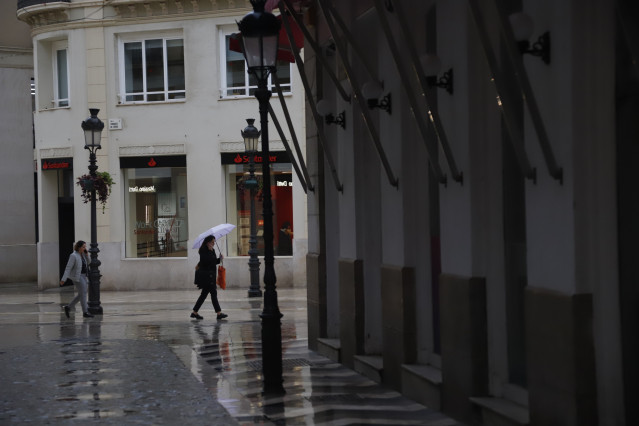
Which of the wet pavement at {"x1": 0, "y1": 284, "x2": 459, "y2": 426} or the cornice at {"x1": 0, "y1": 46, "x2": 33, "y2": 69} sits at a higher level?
the cornice at {"x1": 0, "y1": 46, "x2": 33, "y2": 69}

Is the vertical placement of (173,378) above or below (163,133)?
below

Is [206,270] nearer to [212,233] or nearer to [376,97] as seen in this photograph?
[212,233]

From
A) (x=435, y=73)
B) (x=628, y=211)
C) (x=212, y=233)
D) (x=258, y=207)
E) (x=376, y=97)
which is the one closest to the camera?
(x=628, y=211)

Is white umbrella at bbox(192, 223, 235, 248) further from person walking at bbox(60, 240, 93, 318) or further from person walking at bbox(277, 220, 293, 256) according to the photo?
person walking at bbox(277, 220, 293, 256)

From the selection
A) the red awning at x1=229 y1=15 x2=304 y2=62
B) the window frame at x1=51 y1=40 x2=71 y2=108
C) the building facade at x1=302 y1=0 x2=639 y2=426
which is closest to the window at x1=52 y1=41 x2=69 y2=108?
the window frame at x1=51 y1=40 x2=71 y2=108

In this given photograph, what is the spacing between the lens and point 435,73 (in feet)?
34.1

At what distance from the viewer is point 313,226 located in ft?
53.8

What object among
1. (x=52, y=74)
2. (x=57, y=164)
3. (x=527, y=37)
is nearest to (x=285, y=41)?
(x=527, y=37)

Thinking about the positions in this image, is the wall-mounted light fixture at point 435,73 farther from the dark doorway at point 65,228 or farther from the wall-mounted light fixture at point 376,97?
the dark doorway at point 65,228

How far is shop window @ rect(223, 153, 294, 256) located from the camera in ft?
110

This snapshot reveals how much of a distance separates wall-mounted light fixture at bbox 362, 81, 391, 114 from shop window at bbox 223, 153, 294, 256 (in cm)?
2086

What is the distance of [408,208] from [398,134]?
87cm

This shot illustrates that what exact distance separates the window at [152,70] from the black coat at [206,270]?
41.5 feet

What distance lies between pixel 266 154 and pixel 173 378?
3.55 metres
